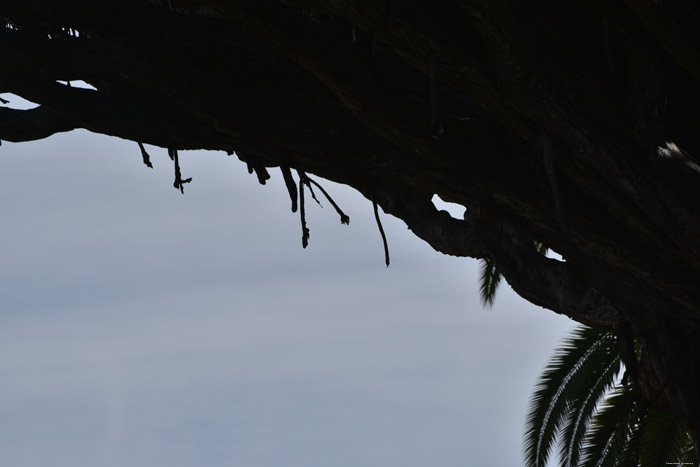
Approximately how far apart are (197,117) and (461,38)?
54.4 inches

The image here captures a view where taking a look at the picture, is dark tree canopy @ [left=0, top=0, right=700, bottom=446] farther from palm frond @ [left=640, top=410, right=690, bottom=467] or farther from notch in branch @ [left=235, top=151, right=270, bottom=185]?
palm frond @ [left=640, top=410, right=690, bottom=467]

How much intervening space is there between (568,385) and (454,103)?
5442 mm

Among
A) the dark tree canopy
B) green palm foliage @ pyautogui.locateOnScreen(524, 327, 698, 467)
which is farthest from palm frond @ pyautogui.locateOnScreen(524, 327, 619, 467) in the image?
the dark tree canopy

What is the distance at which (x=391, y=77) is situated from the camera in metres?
4.38

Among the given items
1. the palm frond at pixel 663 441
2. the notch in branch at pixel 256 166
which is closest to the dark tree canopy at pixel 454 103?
the notch in branch at pixel 256 166

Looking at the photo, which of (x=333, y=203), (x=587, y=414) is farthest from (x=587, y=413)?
(x=333, y=203)

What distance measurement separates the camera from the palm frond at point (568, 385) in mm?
9094

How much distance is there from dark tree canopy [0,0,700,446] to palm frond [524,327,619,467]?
4151mm

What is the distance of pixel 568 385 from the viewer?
9.23m

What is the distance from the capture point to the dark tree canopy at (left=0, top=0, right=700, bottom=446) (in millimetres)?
3467

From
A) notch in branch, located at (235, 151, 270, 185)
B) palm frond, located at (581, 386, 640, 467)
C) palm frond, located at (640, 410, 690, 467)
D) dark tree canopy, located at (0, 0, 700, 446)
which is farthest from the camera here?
palm frond, located at (581, 386, 640, 467)

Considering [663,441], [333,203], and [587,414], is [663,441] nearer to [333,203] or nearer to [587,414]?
[587,414]

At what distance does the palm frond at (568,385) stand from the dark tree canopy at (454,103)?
4.15m

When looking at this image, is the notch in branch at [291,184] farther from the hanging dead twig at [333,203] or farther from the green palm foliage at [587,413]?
the green palm foliage at [587,413]
